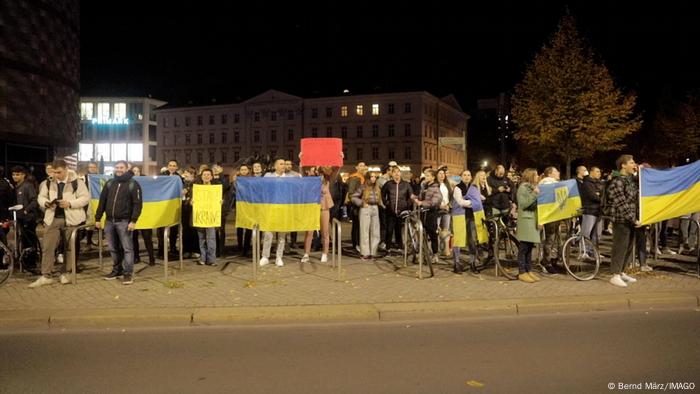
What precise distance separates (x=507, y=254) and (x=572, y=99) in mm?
24962

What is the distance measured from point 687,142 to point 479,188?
4386cm

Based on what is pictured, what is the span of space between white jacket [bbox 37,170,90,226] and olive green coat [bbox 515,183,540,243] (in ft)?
24.9

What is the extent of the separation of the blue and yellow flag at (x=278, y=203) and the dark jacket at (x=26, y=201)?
12.6 feet

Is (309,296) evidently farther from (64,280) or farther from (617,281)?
(617,281)

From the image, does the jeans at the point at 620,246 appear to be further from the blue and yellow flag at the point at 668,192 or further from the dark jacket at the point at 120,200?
the dark jacket at the point at 120,200

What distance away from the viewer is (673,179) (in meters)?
10.9

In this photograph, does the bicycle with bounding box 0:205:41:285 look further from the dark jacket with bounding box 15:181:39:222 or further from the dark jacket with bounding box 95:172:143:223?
the dark jacket with bounding box 95:172:143:223

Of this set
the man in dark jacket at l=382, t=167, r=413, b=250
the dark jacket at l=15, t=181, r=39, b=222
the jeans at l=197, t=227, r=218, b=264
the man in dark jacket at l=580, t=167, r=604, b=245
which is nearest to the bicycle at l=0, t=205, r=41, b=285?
the dark jacket at l=15, t=181, r=39, b=222

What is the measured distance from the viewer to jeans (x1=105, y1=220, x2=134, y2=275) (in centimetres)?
984

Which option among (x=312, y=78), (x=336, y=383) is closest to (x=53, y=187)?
(x=336, y=383)

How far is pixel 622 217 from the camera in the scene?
992 cm

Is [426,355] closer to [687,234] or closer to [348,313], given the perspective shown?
[348,313]

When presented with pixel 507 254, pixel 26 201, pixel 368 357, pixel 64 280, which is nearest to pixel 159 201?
pixel 64 280

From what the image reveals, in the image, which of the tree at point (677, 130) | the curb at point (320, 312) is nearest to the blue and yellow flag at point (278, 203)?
the curb at point (320, 312)
